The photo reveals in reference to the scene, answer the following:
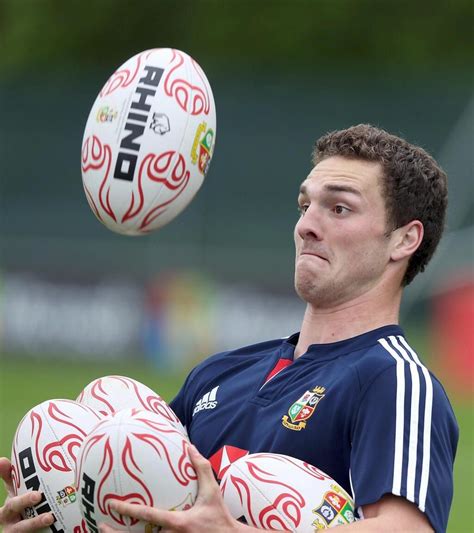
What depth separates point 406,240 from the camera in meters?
4.30

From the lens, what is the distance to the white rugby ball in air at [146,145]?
14.8 ft

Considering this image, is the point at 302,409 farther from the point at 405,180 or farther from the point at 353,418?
→ the point at 405,180

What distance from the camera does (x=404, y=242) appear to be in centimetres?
429

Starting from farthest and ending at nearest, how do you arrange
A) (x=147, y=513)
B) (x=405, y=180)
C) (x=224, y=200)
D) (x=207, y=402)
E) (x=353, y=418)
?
(x=224, y=200) < (x=207, y=402) < (x=405, y=180) < (x=353, y=418) < (x=147, y=513)

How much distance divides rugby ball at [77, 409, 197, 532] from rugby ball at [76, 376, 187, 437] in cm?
45

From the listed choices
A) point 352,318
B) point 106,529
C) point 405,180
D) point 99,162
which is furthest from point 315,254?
point 106,529

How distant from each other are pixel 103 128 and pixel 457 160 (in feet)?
47.8

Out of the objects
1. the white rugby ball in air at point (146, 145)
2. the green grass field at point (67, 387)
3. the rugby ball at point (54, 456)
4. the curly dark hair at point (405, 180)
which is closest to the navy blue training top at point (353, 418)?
the curly dark hair at point (405, 180)

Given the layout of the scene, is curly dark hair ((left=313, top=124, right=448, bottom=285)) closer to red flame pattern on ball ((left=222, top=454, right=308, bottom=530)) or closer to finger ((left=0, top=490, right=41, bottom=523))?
red flame pattern on ball ((left=222, top=454, right=308, bottom=530))

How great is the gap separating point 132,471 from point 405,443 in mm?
798

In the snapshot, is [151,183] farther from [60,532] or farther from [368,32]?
[368,32]

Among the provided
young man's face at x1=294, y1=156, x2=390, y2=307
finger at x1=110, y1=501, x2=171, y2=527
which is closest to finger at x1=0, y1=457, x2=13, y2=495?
finger at x1=110, y1=501, x2=171, y2=527

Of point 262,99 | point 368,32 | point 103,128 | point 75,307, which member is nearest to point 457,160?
point 262,99

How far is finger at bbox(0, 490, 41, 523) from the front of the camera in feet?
12.8
